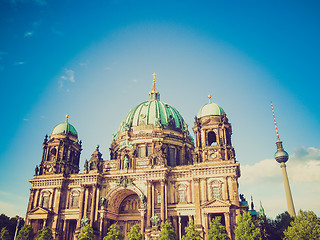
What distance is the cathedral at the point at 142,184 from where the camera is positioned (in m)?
49.6

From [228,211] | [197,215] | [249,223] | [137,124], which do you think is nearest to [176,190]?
[197,215]

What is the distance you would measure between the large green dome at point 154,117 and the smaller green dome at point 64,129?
1083cm

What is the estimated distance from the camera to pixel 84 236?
47156 mm

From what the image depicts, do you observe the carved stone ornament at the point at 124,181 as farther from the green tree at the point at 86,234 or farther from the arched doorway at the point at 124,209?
the green tree at the point at 86,234

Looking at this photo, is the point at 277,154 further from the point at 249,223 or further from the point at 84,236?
the point at 84,236

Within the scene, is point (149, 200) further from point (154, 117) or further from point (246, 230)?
point (154, 117)

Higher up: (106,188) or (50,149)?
(50,149)

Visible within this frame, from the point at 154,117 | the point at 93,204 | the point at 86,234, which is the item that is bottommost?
the point at 86,234

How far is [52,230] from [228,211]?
31.8 metres

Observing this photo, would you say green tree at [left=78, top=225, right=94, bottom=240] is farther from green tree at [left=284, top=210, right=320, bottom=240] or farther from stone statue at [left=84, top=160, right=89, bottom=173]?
green tree at [left=284, top=210, right=320, bottom=240]

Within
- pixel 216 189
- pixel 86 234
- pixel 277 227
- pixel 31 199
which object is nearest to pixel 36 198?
pixel 31 199

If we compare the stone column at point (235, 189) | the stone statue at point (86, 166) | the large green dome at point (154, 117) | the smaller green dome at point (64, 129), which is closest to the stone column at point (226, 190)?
the stone column at point (235, 189)

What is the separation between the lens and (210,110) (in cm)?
5706

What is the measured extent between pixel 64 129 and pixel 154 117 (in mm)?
20149
